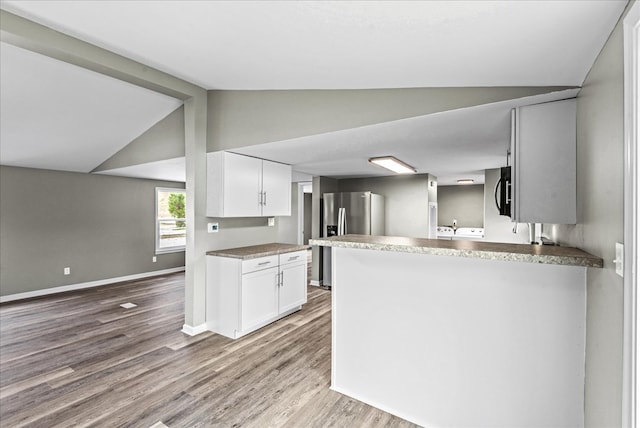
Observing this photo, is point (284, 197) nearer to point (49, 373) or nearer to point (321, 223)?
point (321, 223)

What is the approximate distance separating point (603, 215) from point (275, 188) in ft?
11.0

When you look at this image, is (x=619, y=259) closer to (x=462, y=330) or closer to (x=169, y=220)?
(x=462, y=330)

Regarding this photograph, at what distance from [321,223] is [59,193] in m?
4.59

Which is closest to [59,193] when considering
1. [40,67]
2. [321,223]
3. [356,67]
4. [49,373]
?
[40,67]

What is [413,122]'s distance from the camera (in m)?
2.33

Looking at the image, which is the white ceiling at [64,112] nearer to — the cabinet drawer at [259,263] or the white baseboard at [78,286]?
the white baseboard at [78,286]

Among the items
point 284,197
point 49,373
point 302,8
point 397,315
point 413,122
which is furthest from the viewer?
point 284,197

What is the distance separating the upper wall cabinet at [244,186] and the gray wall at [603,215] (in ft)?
9.92

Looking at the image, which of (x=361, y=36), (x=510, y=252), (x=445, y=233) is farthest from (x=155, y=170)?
(x=445, y=233)

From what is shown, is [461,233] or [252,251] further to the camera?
[461,233]

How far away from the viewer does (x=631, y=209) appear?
98cm

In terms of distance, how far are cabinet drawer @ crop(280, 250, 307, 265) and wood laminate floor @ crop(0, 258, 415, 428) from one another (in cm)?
72

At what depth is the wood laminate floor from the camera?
2.07m

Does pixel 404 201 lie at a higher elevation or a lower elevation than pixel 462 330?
higher
